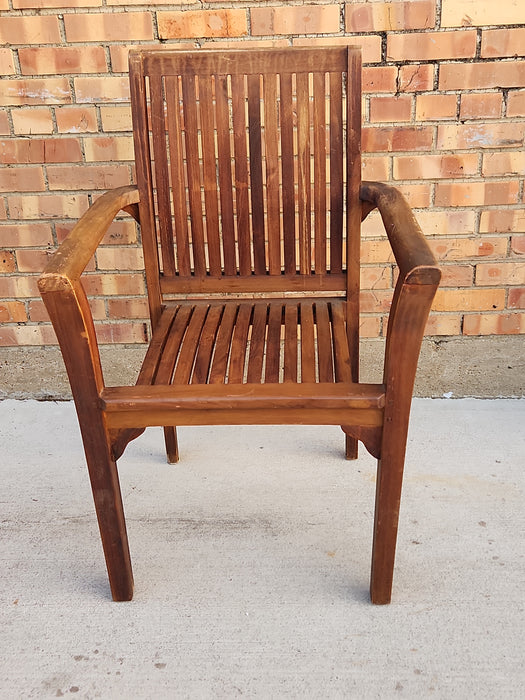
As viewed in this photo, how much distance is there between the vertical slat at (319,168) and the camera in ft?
5.37

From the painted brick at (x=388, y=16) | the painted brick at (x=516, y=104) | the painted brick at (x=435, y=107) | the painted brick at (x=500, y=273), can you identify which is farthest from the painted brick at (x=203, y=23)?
the painted brick at (x=500, y=273)

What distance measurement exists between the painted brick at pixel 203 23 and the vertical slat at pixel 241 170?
1.29 feet

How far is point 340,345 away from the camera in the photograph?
59.2 inches

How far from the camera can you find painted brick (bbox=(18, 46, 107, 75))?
196cm

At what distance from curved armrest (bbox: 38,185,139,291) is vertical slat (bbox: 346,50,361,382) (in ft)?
1.71

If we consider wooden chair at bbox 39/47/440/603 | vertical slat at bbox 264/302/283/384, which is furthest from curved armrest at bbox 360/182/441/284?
vertical slat at bbox 264/302/283/384

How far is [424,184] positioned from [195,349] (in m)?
0.99

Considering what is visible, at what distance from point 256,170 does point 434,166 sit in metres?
0.65

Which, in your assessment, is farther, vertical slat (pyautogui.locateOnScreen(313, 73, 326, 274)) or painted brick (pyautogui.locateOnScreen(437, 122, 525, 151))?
painted brick (pyautogui.locateOnScreen(437, 122, 525, 151))

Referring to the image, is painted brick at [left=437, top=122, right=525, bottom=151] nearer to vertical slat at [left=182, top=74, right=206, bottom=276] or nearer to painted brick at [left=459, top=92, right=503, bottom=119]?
painted brick at [left=459, top=92, right=503, bottom=119]

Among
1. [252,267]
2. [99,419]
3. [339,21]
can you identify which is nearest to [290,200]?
[252,267]

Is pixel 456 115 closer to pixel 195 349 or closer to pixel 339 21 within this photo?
pixel 339 21

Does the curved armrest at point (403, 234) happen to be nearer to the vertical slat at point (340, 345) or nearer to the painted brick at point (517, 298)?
the vertical slat at point (340, 345)

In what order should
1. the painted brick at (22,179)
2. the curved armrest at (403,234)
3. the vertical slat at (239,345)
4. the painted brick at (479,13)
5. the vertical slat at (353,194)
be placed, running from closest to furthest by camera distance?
1. the curved armrest at (403,234)
2. the vertical slat at (239,345)
3. the vertical slat at (353,194)
4. the painted brick at (479,13)
5. the painted brick at (22,179)
